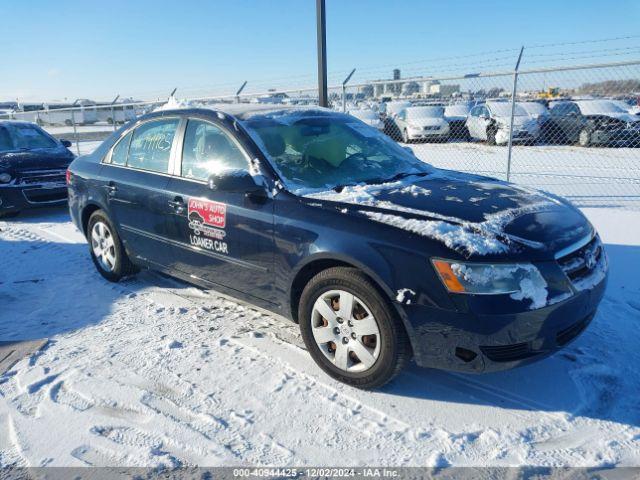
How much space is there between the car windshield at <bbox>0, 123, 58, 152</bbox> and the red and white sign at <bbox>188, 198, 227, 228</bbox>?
6.04 m

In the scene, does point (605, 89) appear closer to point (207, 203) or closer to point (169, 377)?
point (207, 203)

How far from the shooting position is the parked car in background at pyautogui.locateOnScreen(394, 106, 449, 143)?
15.2 meters

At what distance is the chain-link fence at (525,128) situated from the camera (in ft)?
27.1

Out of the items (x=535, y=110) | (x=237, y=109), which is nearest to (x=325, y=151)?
(x=237, y=109)

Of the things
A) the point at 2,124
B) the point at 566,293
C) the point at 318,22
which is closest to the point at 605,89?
the point at 318,22

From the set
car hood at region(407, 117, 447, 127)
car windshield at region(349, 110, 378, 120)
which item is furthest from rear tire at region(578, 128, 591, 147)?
car windshield at region(349, 110, 378, 120)

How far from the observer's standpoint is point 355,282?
2650 millimetres

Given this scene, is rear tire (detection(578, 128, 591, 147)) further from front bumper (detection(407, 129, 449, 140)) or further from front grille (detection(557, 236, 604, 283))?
front grille (detection(557, 236, 604, 283))

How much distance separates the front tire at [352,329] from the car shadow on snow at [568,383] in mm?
238

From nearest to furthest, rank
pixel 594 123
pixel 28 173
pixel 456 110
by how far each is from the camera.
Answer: pixel 28 173
pixel 594 123
pixel 456 110

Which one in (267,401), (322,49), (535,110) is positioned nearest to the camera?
(267,401)

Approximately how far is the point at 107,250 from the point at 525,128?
40.1 ft

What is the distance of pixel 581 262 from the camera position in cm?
268

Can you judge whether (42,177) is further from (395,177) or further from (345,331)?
(345,331)
